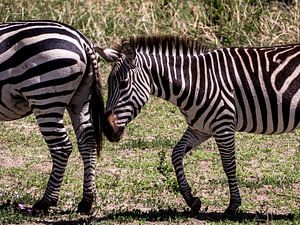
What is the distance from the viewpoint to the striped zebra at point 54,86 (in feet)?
22.8

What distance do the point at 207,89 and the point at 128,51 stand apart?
794mm

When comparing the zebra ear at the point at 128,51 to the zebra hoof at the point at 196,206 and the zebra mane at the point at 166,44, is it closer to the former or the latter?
the zebra mane at the point at 166,44

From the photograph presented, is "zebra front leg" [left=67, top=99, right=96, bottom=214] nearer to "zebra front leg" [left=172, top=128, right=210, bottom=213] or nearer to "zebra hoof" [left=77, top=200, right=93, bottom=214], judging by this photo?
"zebra hoof" [left=77, top=200, right=93, bottom=214]

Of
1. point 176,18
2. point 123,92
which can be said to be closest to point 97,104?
point 123,92

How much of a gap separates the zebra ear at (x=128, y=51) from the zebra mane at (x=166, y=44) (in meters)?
0.14

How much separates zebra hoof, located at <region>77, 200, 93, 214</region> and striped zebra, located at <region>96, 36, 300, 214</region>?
73 cm

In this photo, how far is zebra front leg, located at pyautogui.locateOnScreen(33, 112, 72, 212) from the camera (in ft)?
23.1

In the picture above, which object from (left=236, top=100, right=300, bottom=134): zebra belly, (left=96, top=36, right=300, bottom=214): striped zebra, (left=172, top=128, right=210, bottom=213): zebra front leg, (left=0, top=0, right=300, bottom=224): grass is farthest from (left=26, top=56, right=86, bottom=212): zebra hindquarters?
(left=236, top=100, right=300, bottom=134): zebra belly

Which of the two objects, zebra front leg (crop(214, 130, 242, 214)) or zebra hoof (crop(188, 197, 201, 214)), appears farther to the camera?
zebra hoof (crop(188, 197, 201, 214))

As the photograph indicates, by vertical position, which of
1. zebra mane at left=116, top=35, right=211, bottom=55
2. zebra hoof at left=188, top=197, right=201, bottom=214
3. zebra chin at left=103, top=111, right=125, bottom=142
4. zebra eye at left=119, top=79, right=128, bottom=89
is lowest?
zebra hoof at left=188, top=197, right=201, bottom=214

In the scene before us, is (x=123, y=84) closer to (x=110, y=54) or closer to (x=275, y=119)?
(x=110, y=54)

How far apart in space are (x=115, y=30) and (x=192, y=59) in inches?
306

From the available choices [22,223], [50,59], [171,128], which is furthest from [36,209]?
[171,128]

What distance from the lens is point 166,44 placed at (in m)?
7.28
